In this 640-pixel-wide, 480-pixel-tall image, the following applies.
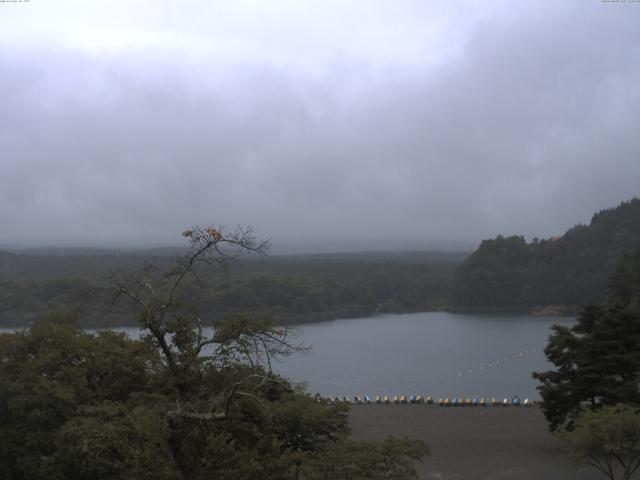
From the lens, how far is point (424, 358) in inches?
1427

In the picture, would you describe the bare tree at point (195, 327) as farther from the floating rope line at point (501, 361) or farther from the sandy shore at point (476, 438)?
the floating rope line at point (501, 361)

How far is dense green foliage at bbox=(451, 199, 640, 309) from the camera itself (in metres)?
64.6

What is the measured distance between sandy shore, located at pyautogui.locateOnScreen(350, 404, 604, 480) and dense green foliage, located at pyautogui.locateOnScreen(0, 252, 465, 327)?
2384cm

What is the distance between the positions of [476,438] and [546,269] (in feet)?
176

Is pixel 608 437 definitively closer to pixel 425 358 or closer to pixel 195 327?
pixel 195 327

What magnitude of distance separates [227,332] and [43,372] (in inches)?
230

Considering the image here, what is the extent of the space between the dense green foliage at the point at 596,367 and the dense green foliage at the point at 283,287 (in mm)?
28877

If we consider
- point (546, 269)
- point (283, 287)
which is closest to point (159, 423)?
point (283, 287)

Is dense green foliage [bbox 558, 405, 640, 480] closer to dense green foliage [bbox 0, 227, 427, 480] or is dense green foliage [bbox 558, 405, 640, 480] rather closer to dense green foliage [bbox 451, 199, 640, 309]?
dense green foliage [bbox 0, 227, 427, 480]

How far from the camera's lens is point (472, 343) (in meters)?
41.2

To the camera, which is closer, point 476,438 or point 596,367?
point 596,367

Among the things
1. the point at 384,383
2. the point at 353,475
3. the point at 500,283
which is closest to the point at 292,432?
the point at 353,475

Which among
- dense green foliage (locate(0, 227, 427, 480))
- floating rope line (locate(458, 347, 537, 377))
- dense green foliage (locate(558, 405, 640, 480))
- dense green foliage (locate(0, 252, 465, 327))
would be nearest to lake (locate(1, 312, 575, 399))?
floating rope line (locate(458, 347, 537, 377))

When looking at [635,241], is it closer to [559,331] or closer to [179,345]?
[559,331]
